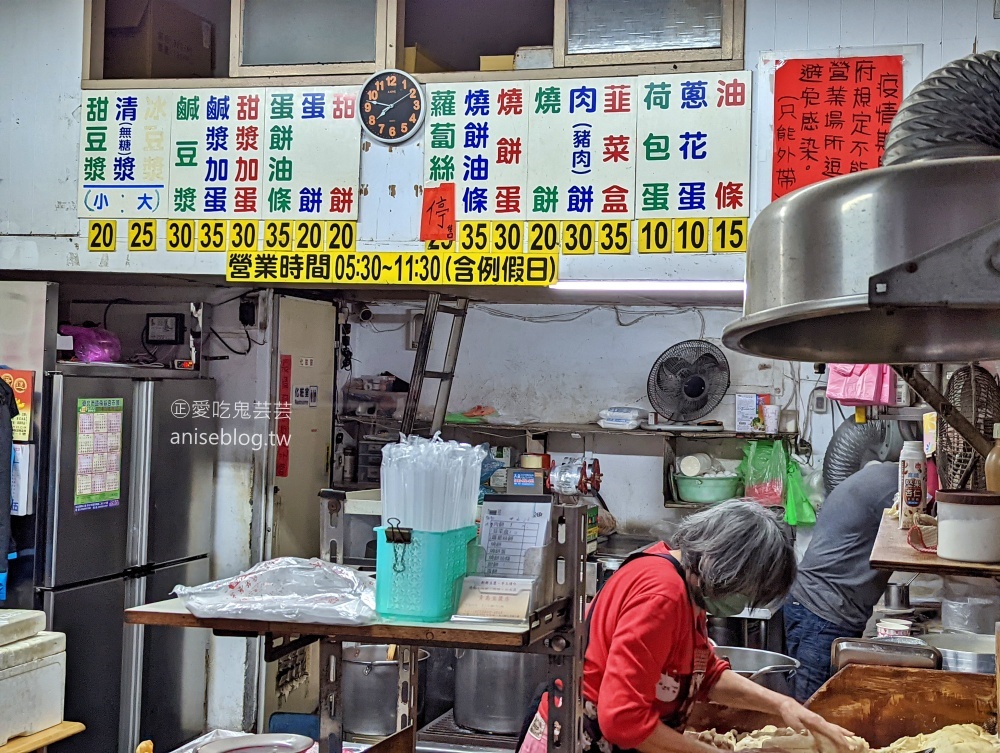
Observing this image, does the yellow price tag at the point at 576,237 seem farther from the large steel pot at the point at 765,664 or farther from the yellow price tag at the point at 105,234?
the yellow price tag at the point at 105,234

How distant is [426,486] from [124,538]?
3.29 metres

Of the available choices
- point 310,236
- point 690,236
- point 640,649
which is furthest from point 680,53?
point 640,649

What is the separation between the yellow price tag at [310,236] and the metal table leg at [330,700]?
2.57 meters

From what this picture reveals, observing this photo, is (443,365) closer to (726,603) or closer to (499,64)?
(499,64)

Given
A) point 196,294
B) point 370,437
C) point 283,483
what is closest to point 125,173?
point 196,294

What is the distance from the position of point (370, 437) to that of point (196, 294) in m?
1.39

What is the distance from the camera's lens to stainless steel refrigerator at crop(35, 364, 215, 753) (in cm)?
427

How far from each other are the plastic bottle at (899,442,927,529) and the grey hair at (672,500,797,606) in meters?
0.44

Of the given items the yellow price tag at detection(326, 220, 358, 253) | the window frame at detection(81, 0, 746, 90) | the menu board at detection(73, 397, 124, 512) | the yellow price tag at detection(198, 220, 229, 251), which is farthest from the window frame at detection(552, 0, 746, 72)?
the menu board at detection(73, 397, 124, 512)

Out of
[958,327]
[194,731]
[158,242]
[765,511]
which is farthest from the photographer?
[194,731]

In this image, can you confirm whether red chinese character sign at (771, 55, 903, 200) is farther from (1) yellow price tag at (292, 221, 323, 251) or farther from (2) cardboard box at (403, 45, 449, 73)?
(1) yellow price tag at (292, 221, 323, 251)

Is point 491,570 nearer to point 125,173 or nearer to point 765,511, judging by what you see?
point 765,511

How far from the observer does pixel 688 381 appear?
5.73m

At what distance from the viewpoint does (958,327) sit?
1.51m
